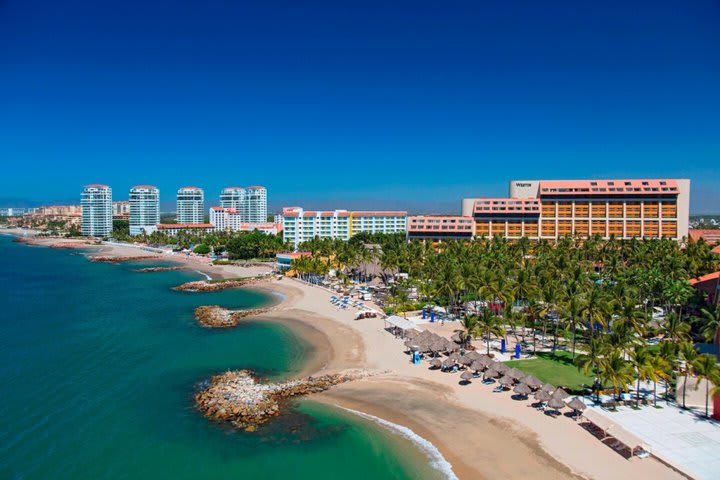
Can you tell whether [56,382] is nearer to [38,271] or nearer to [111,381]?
[111,381]

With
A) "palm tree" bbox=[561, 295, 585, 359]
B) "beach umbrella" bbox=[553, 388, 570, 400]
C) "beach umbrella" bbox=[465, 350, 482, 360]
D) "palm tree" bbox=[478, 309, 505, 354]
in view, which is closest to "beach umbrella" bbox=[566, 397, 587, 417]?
"beach umbrella" bbox=[553, 388, 570, 400]

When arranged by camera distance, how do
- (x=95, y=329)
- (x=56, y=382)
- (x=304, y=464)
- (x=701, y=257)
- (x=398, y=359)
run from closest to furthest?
(x=304, y=464) → (x=56, y=382) → (x=398, y=359) → (x=95, y=329) → (x=701, y=257)

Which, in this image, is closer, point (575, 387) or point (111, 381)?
point (575, 387)

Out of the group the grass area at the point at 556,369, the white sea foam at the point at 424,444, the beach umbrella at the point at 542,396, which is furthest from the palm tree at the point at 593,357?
the white sea foam at the point at 424,444

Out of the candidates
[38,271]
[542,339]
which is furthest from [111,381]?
[38,271]

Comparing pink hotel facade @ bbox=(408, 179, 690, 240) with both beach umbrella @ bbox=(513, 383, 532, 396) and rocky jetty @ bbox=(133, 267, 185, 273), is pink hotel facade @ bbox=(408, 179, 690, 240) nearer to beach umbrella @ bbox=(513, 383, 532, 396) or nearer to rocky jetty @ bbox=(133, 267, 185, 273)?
rocky jetty @ bbox=(133, 267, 185, 273)

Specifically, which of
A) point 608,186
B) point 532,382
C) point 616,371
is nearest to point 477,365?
point 532,382

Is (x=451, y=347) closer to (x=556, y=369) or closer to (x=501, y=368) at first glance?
(x=501, y=368)
